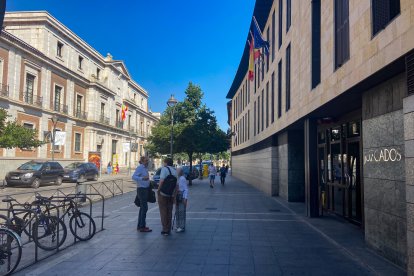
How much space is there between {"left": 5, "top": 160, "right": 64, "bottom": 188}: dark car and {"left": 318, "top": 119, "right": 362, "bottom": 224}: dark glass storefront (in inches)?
711

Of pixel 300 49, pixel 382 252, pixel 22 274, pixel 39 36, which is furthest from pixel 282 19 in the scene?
pixel 39 36

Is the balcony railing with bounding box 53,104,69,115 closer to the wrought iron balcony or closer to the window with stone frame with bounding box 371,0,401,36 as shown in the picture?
the wrought iron balcony

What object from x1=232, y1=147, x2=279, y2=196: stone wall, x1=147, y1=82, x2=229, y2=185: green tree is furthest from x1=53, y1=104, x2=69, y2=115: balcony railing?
x1=232, y1=147, x2=279, y2=196: stone wall

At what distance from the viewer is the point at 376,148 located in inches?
275

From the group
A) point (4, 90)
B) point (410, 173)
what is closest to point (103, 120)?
point (4, 90)

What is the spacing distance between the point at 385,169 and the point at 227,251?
348 cm

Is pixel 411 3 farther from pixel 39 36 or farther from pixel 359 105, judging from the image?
pixel 39 36

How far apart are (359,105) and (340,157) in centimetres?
236

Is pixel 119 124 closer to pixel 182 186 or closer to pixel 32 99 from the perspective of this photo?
pixel 32 99

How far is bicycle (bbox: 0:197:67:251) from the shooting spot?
652cm

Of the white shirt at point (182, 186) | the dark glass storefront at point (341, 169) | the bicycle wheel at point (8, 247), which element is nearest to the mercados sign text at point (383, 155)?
the dark glass storefront at point (341, 169)

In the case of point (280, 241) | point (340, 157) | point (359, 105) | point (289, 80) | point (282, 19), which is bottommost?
point (280, 241)

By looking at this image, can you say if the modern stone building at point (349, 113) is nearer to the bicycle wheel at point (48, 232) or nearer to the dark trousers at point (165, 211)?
the dark trousers at point (165, 211)

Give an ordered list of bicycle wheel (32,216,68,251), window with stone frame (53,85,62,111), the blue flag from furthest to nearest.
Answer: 1. window with stone frame (53,85,62,111)
2. the blue flag
3. bicycle wheel (32,216,68,251)
